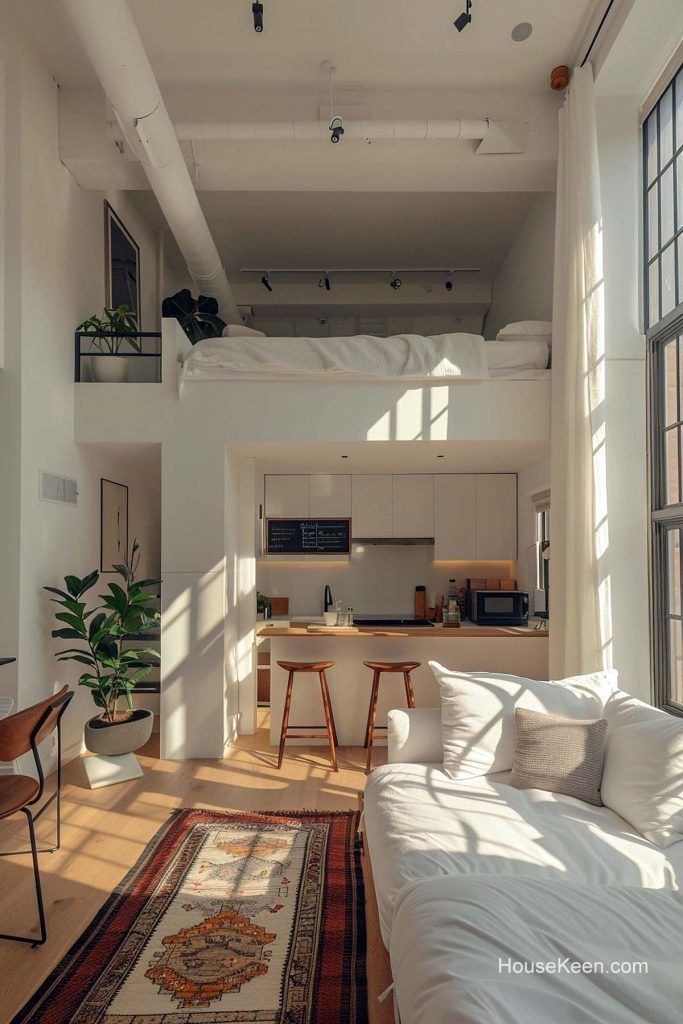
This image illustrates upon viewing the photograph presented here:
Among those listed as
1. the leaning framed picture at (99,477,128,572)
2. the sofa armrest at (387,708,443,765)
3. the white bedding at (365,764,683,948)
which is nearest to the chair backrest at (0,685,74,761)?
the white bedding at (365,764,683,948)

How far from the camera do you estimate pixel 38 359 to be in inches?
179

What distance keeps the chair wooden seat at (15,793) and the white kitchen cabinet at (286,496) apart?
4405 mm

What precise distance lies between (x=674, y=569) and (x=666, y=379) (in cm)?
111

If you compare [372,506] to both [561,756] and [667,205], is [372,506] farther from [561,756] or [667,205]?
[561,756]

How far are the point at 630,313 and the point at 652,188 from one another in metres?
0.77

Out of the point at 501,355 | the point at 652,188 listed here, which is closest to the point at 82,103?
the point at 501,355

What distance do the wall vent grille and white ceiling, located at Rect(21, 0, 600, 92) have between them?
2.71m

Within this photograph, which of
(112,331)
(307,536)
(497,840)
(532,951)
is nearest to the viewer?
(532,951)

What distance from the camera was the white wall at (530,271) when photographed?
5.87 metres

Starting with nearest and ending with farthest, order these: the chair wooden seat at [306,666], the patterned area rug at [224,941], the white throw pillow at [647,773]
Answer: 1. the patterned area rug at [224,941]
2. the white throw pillow at [647,773]
3. the chair wooden seat at [306,666]

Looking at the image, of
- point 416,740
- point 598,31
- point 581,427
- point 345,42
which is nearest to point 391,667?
point 416,740

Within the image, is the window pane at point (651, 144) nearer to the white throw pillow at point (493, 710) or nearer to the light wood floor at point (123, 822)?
the white throw pillow at point (493, 710)

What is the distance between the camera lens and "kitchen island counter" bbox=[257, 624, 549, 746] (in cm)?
547

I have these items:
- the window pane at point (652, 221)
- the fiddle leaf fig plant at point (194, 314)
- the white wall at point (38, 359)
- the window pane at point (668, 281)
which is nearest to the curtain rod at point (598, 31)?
the window pane at point (652, 221)
